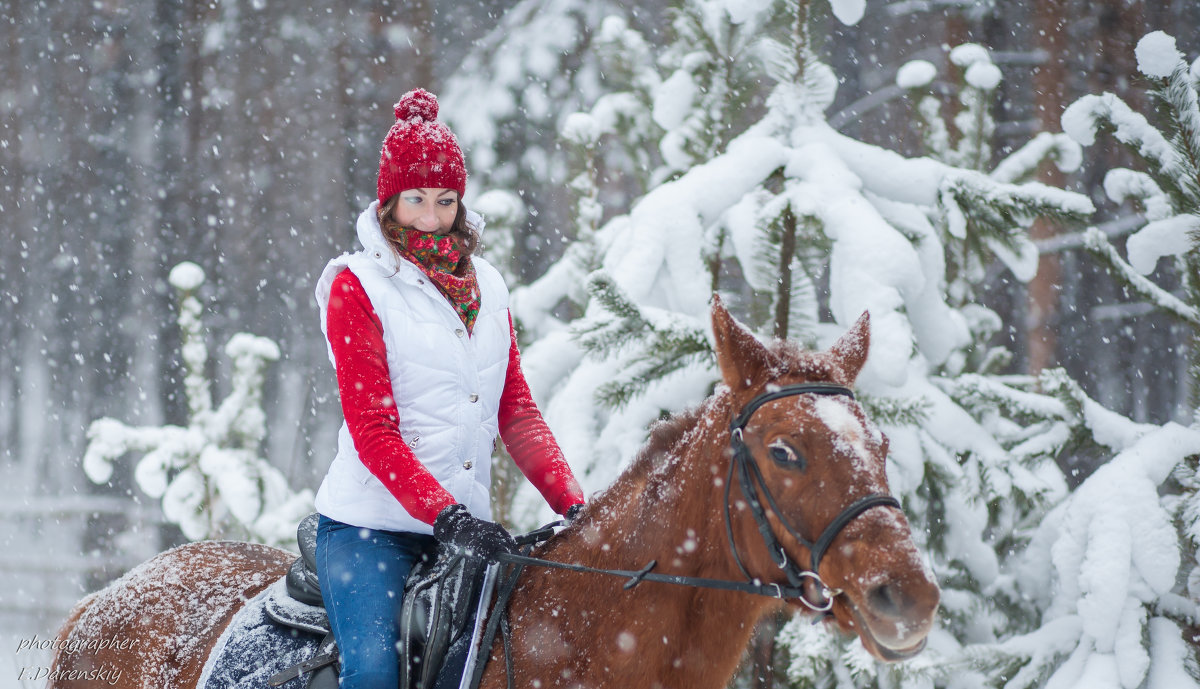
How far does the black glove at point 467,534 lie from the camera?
1.88m

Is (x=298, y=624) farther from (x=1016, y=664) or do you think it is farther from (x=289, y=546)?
(x=289, y=546)

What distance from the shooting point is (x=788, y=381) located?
6.07 ft

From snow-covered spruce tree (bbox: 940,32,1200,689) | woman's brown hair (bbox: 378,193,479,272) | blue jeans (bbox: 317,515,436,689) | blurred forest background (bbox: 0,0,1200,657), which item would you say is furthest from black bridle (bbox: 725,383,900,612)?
blurred forest background (bbox: 0,0,1200,657)

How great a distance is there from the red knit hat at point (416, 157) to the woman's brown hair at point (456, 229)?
33 millimetres

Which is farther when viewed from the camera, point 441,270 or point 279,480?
point 279,480

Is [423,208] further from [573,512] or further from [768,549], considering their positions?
[768,549]

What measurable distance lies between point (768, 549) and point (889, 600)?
29cm

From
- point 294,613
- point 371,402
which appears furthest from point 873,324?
point 294,613

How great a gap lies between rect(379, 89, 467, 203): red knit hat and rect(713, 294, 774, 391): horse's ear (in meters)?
0.86

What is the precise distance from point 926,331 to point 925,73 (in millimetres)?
1910

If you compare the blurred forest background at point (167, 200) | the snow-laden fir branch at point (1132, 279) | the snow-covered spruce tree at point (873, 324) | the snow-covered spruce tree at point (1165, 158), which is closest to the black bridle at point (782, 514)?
the snow-covered spruce tree at point (873, 324)

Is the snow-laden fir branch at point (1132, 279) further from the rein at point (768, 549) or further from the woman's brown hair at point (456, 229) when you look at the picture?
the woman's brown hair at point (456, 229)

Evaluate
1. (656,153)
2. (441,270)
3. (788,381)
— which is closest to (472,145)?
(656,153)

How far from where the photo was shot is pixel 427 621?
2.03 m
